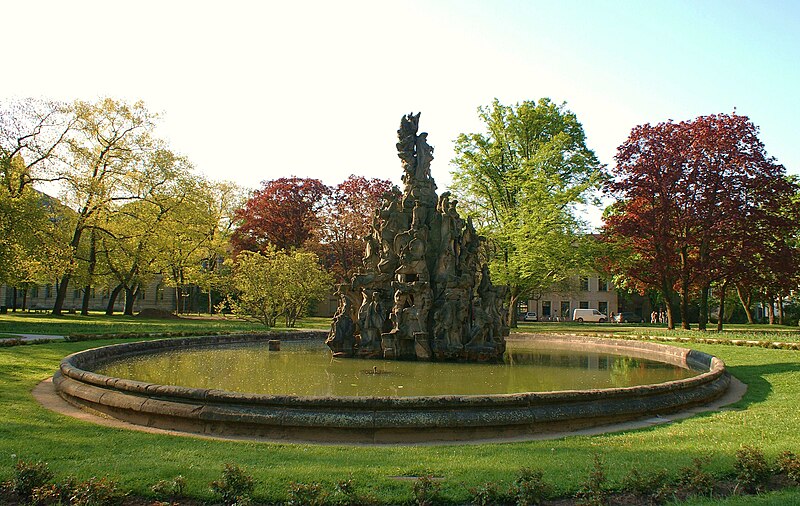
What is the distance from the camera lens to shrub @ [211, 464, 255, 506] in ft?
18.4

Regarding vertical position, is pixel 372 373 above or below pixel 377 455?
above

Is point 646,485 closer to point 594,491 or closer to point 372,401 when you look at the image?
point 594,491

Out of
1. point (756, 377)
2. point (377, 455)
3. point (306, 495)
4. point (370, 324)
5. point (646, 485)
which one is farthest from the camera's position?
point (370, 324)

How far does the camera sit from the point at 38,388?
478 inches

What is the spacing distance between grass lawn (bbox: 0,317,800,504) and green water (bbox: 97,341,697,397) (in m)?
3.27

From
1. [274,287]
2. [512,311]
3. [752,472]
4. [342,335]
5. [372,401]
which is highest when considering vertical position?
[274,287]

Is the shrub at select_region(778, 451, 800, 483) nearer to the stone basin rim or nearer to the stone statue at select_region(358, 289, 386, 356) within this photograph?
the stone basin rim

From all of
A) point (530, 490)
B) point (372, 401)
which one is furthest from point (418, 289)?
point (530, 490)

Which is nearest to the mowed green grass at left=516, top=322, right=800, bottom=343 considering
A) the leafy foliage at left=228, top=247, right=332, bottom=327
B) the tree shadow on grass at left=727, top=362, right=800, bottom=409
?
the tree shadow on grass at left=727, top=362, right=800, bottom=409

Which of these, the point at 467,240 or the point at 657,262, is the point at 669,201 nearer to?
the point at 657,262

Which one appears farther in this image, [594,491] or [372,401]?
[372,401]

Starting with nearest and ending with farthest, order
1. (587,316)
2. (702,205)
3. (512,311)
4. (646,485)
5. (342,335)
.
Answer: (646,485)
(342,335)
(702,205)
(512,311)
(587,316)

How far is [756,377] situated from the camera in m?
15.1

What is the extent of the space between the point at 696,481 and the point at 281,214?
191ft
